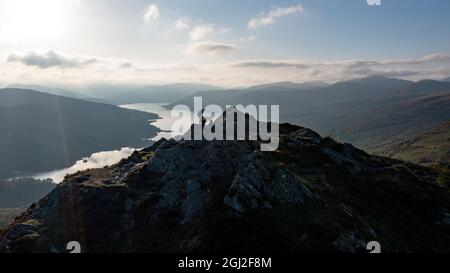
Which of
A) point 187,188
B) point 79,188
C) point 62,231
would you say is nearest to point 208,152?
point 187,188

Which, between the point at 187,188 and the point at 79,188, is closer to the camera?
the point at 187,188
